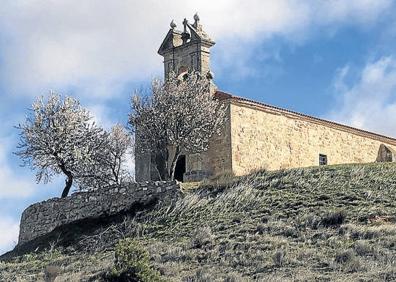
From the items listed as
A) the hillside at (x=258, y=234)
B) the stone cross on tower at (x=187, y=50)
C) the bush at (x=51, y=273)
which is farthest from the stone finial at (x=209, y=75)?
the bush at (x=51, y=273)

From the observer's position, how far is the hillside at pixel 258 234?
23953 millimetres

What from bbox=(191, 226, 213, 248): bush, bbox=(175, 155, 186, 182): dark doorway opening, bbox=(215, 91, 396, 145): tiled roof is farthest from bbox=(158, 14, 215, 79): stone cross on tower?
bbox=(191, 226, 213, 248): bush

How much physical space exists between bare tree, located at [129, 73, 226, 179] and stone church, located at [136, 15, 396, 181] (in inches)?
36.0

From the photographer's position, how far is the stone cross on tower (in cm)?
4166

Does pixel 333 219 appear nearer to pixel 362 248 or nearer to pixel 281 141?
pixel 362 248

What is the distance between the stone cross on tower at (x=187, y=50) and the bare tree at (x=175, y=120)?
2698 millimetres

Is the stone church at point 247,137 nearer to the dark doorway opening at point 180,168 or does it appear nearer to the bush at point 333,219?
the dark doorway opening at point 180,168

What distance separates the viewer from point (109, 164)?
42.9 meters

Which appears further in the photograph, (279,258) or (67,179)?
(67,179)

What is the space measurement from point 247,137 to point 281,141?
280 centimetres

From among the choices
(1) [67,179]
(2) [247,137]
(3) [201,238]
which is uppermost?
(2) [247,137]

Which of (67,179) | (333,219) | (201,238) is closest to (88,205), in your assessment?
(67,179)

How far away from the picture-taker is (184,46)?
139 feet

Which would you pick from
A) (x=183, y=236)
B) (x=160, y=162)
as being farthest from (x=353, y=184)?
(x=160, y=162)
